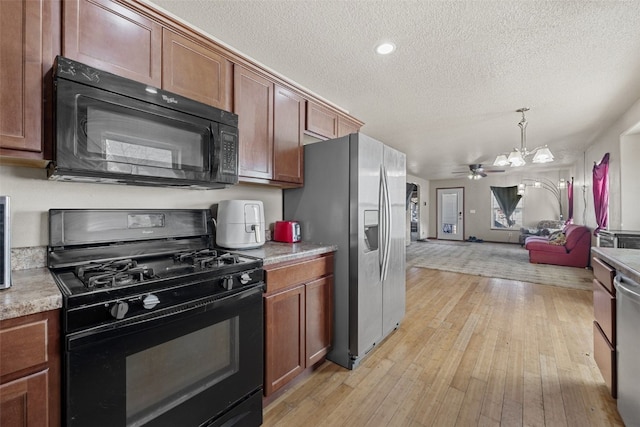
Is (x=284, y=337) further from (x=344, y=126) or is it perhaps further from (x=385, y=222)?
(x=344, y=126)

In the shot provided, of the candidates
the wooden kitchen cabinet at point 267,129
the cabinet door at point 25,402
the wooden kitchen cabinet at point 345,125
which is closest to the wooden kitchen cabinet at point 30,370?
the cabinet door at point 25,402

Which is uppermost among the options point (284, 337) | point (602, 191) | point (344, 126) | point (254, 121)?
point (344, 126)

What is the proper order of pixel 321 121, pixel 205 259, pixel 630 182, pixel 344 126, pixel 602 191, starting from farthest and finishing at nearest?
pixel 602 191, pixel 630 182, pixel 344 126, pixel 321 121, pixel 205 259

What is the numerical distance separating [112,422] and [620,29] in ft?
11.1

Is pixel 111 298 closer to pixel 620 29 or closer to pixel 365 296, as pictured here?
pixel 365 296

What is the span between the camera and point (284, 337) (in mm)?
1738

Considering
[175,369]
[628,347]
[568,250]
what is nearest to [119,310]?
[175,369]

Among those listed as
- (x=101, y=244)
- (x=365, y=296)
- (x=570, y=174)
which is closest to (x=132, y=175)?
(x=101, y=244)

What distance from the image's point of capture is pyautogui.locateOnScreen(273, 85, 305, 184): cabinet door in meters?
2.18

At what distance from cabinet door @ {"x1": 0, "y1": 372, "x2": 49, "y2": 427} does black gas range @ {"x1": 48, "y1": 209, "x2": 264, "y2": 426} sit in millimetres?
62

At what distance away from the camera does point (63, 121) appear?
1.13 metres

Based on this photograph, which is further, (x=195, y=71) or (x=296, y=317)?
(x=296, y=317)

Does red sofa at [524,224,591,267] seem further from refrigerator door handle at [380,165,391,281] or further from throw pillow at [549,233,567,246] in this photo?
refrigerator door handle at [380,165,391,281]

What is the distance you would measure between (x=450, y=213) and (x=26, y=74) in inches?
433
